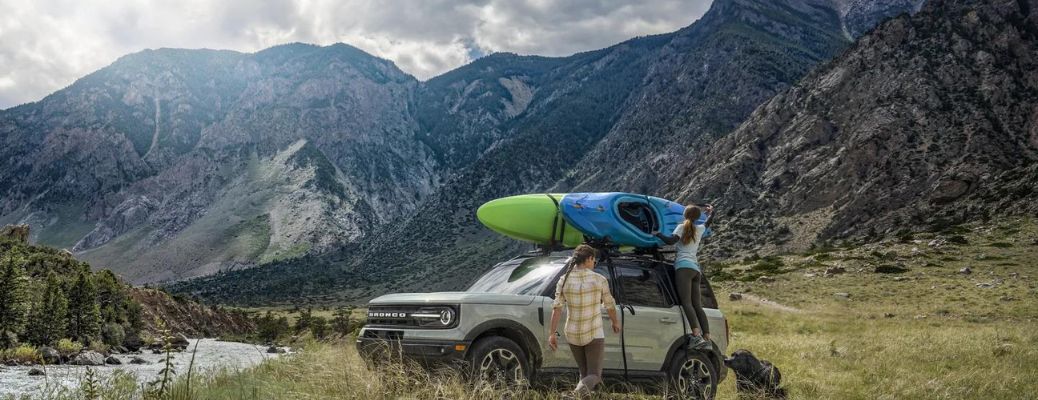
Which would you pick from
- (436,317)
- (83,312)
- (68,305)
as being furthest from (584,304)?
(83,312)

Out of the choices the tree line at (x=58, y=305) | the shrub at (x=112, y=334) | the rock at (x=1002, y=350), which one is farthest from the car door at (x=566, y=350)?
the shrub at (x=112, y=334)

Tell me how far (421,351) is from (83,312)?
36990 mm

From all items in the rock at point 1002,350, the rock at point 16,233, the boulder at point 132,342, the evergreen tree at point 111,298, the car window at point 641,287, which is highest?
the rock at point 16,233

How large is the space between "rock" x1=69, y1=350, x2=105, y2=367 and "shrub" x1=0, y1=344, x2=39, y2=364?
1.43 metres

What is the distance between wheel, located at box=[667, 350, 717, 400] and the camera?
9.10 meters

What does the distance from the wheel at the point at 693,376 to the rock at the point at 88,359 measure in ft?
88.4

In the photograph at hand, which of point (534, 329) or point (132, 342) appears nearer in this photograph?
point (534, 329)

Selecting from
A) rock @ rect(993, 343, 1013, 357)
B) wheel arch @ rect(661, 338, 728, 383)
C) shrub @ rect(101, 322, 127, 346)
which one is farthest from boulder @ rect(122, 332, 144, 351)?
rock @ rect(993, 343, 1013, 357)

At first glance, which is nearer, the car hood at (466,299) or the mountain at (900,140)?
the car hood at (466,299)

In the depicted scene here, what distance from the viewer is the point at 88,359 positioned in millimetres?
28500

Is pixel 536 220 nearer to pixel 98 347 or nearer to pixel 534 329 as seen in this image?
pixel 534 329

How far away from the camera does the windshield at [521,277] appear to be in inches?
357

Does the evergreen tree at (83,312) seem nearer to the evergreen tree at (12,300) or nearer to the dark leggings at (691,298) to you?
the evergreen tree at (12,300)

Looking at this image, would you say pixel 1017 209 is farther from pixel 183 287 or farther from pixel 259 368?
pixel 183 287
